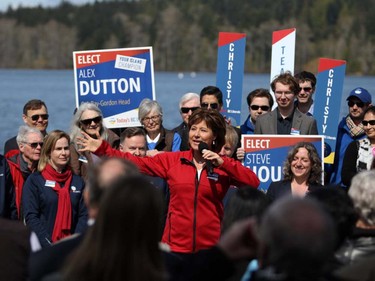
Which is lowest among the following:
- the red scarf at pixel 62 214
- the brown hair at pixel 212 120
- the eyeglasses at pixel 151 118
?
the red scarf at pixel 62 214

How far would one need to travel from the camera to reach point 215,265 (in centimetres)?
440

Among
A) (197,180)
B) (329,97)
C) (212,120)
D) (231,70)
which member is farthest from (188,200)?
(231,70)

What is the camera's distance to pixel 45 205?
814 cm

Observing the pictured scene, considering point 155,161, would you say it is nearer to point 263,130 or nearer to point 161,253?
point 263,130

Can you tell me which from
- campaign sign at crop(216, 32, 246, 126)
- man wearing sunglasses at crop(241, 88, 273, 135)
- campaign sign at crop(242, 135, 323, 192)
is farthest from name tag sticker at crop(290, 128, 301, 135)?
campaign sign at crop(216, 32, 246, 126)

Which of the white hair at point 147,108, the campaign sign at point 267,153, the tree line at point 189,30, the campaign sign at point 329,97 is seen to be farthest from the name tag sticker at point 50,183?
the tree line at point 189,30

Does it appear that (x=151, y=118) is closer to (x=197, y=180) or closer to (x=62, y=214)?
(x=62, y=214)

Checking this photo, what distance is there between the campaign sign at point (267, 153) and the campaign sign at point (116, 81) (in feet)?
5.27

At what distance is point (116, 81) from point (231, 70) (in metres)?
1.83

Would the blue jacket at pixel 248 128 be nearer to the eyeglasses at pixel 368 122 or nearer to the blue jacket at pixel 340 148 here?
the blue jacket at pixel 340 148

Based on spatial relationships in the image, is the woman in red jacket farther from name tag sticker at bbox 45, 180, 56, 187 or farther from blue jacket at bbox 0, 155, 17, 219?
blue jacket at bbox 0, 155, 17, 219

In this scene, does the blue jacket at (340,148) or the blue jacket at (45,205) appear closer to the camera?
the blue jacket at (45,205)

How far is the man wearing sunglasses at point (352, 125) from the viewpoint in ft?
31.4

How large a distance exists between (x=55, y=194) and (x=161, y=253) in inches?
154
